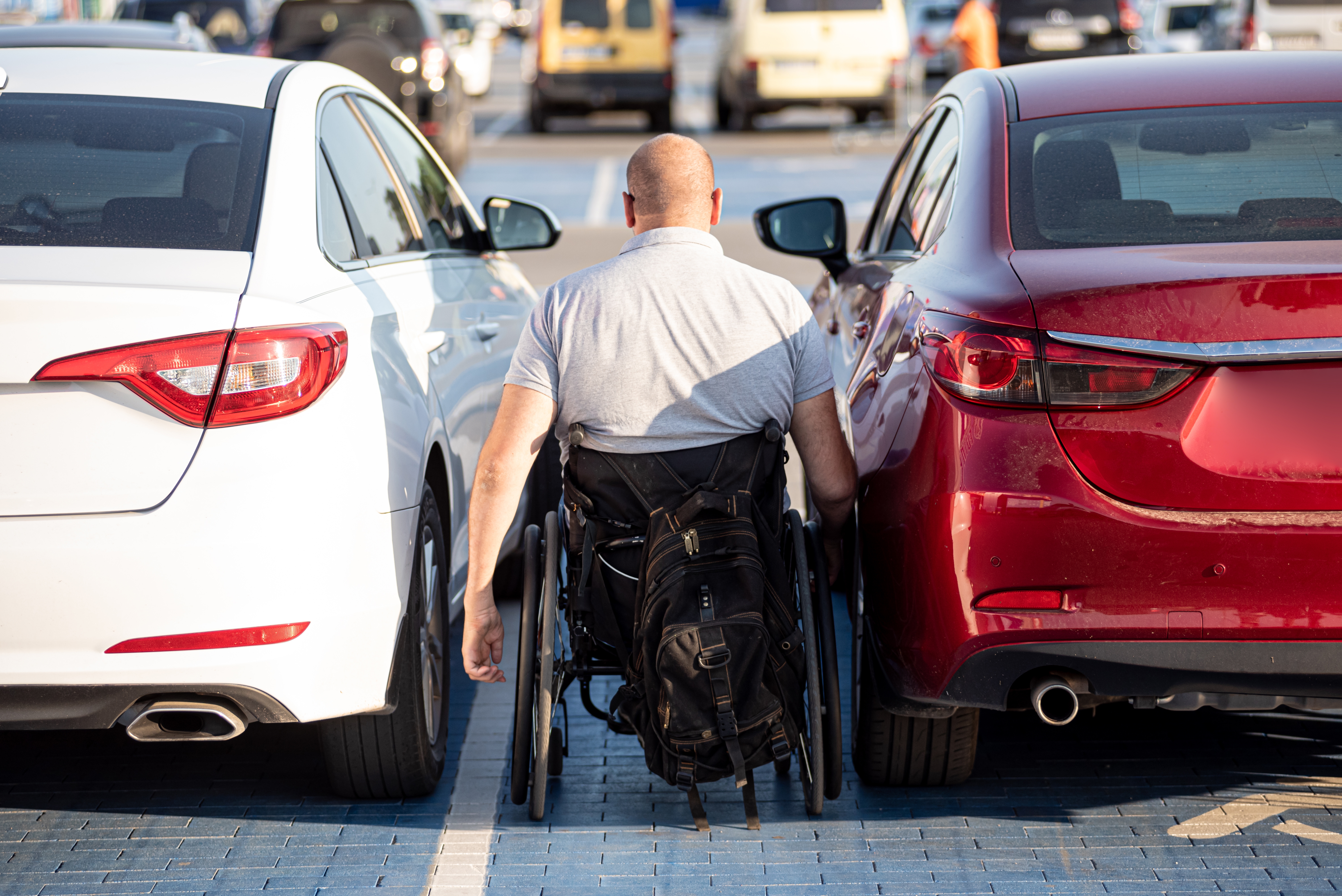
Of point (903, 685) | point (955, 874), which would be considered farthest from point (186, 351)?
point (955, 874)

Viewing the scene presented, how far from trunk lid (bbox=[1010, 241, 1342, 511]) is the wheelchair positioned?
2.41 feet

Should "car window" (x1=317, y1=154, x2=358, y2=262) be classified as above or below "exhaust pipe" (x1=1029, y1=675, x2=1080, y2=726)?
above

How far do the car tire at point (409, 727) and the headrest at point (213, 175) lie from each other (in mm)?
806

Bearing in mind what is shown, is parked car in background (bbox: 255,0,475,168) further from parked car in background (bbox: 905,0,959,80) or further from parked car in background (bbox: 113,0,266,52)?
parked car in background (bbox: 905,0,959,80)

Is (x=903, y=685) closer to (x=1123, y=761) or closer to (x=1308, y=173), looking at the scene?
(x=1123, y=761)

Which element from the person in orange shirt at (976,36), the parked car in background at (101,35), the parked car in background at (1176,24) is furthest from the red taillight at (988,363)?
the parked car in background at (1176,24)

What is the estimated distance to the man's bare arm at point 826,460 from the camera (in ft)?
11.9

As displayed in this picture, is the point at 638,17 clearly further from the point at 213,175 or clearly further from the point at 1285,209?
the point at 1285,209

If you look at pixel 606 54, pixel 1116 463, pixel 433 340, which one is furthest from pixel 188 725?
pixel 606 54

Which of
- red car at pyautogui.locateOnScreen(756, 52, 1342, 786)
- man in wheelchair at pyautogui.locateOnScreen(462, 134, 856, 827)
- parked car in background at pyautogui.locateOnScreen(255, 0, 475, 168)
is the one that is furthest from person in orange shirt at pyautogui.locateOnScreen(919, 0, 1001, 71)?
man in wheelchair at pyautogui.locateOnScreen(462, 134, 856, 827)

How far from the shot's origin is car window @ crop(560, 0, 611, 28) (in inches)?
881

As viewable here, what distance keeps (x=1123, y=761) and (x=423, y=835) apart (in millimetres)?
1768

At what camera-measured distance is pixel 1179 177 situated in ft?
12.5

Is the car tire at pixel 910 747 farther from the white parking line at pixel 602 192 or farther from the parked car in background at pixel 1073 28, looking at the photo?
the parked car in background at pixel 1073 28
